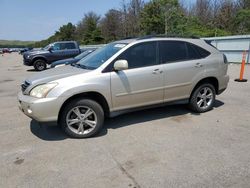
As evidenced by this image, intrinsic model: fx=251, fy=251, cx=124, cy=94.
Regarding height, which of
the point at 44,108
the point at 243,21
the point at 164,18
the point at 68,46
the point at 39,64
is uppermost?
the point at 164,18

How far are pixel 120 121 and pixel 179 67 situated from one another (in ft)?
5.59

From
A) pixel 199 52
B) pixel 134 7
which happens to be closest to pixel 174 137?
pixel 199 52

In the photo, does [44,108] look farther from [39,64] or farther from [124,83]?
[39,64]

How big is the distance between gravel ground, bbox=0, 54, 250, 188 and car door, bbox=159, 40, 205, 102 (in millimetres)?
622

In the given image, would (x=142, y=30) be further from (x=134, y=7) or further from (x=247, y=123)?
(x=247, y=123)

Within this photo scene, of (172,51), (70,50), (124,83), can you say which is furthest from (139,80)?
(70,50)

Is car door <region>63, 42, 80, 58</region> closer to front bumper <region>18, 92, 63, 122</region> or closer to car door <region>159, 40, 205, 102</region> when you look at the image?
car door <region>159, 40, 205, 102</region>

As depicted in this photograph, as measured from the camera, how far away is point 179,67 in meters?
5.28

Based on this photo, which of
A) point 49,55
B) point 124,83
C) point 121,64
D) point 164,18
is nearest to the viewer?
point 121,64

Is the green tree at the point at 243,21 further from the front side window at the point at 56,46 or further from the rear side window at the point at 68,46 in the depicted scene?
the front side window at the point at 56,46

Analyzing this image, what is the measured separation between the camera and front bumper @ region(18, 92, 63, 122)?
4.16 metres

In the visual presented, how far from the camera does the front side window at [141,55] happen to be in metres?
4.86

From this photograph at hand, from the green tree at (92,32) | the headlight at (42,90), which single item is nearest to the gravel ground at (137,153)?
the headlight at (42,90)

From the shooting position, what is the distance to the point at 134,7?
151ft
